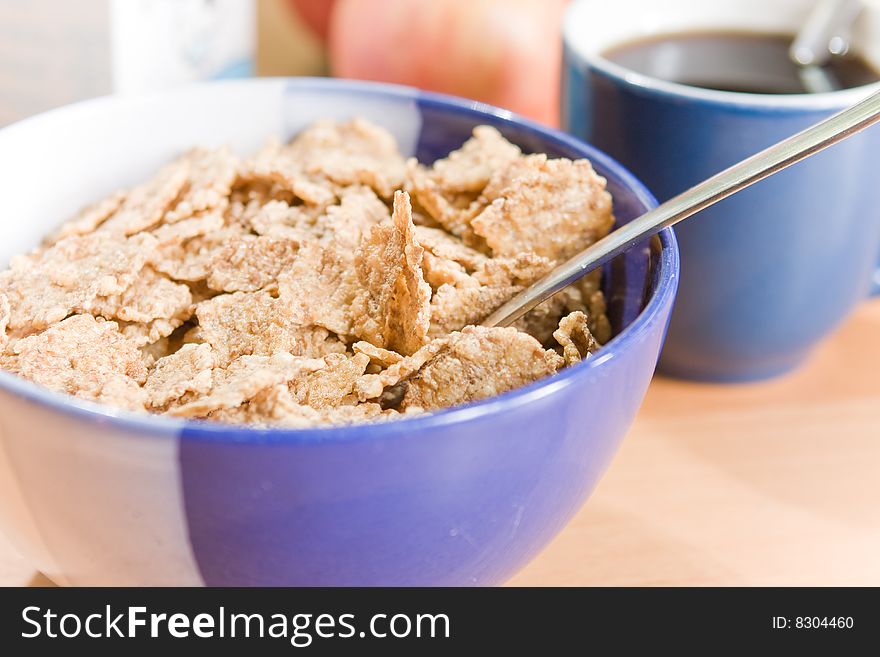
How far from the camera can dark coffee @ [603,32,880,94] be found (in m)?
0.82

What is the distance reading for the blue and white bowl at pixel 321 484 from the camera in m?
0.42

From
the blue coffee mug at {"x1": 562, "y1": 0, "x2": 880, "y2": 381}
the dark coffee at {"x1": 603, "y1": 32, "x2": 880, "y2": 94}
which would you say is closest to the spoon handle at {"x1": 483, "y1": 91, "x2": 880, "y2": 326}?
the blue coffee mug at {"x1": 562, "y1": 0, "x2": 880, "y2": 381}

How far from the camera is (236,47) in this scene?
1.05 m

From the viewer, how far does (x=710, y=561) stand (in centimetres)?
66

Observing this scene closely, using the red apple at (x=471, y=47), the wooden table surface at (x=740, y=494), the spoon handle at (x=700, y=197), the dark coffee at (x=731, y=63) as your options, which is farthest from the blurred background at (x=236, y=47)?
the spoon handle at (x=700, y=197)

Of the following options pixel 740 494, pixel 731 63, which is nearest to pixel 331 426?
pixel 740 494

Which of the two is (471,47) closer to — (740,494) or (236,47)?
(236,47)

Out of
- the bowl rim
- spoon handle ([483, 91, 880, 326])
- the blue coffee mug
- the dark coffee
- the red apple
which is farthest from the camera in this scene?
the red apple

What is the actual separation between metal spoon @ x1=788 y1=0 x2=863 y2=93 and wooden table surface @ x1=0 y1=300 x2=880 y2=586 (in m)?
0.25

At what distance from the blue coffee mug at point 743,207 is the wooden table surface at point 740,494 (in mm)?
40

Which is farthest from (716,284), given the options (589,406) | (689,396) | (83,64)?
(83,64)

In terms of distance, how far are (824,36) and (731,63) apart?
0.26 feet
